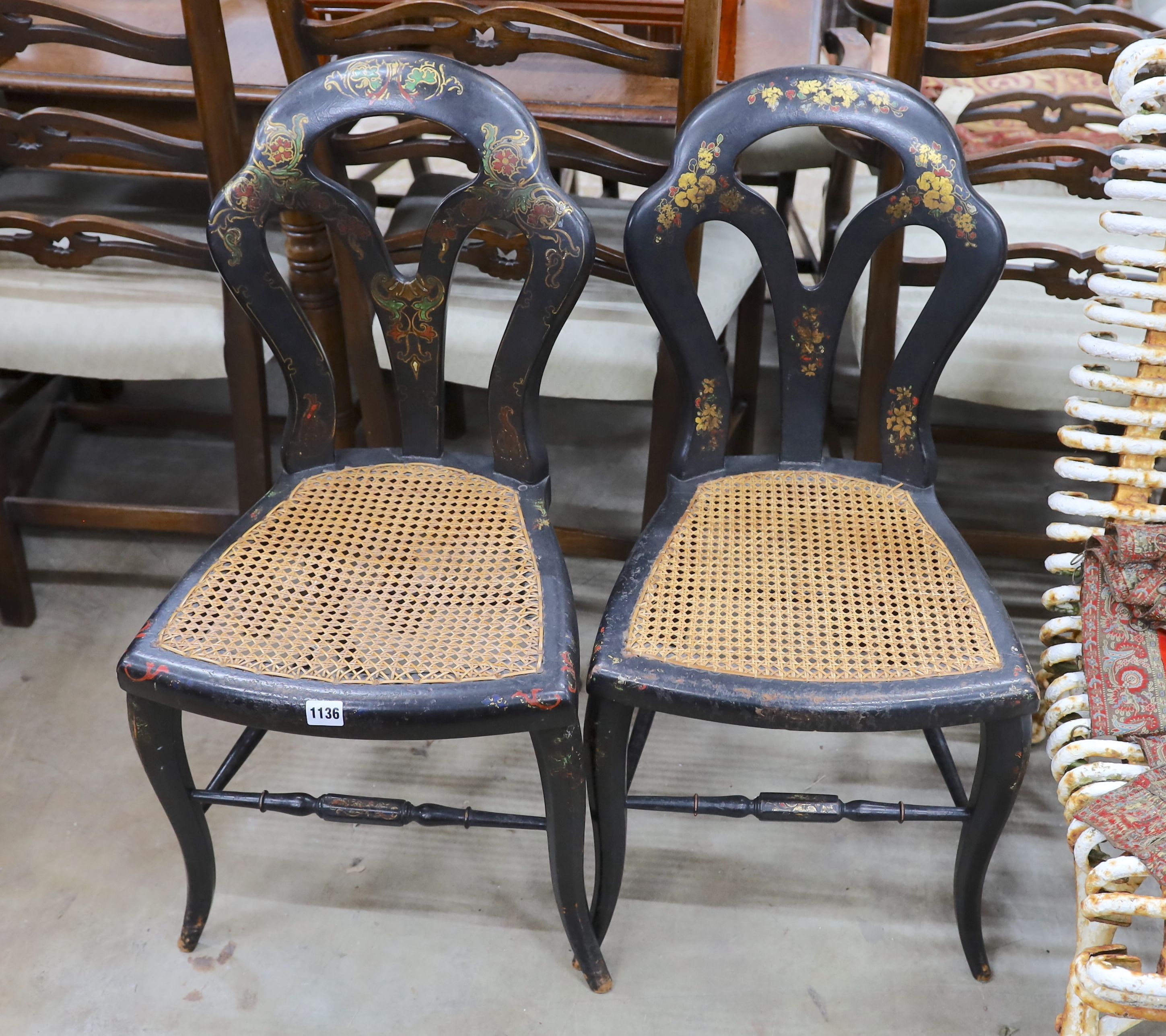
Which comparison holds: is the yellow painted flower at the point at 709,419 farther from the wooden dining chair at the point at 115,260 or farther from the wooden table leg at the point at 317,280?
the wooden dining chair at the point at 115,260

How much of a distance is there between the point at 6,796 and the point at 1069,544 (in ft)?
6.08

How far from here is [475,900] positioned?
158 centimetres

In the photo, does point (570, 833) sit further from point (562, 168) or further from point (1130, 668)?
point (562, 168)

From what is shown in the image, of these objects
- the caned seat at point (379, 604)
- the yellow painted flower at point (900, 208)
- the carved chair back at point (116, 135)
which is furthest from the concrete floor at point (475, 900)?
the yellow painted flower at point (900, 208)

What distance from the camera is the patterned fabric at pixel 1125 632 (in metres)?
1.23

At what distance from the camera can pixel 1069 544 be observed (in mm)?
1989

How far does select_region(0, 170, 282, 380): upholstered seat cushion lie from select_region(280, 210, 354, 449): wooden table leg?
0.13m

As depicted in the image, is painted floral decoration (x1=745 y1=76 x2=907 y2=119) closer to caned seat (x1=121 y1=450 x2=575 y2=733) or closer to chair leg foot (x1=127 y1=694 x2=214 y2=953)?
caned seat (x1=121 y1=450 x2=575 y2=733)

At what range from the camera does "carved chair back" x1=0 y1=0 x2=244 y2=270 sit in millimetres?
1493

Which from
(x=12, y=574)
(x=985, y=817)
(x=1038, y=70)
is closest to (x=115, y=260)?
(x=12, y=574)

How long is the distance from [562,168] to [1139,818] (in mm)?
1186

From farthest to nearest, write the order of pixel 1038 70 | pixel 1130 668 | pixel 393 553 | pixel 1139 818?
pixel 1038 70 < pixel 393 553 < pixel 1130 668 < pixel 1139 818

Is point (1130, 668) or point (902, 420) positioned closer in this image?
point (1130, 668)

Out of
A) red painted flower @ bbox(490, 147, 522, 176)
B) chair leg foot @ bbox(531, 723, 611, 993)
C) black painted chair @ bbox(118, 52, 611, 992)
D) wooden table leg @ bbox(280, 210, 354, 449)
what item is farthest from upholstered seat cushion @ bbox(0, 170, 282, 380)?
chair leg foot @ bbox(531, 723, 611, 993)
